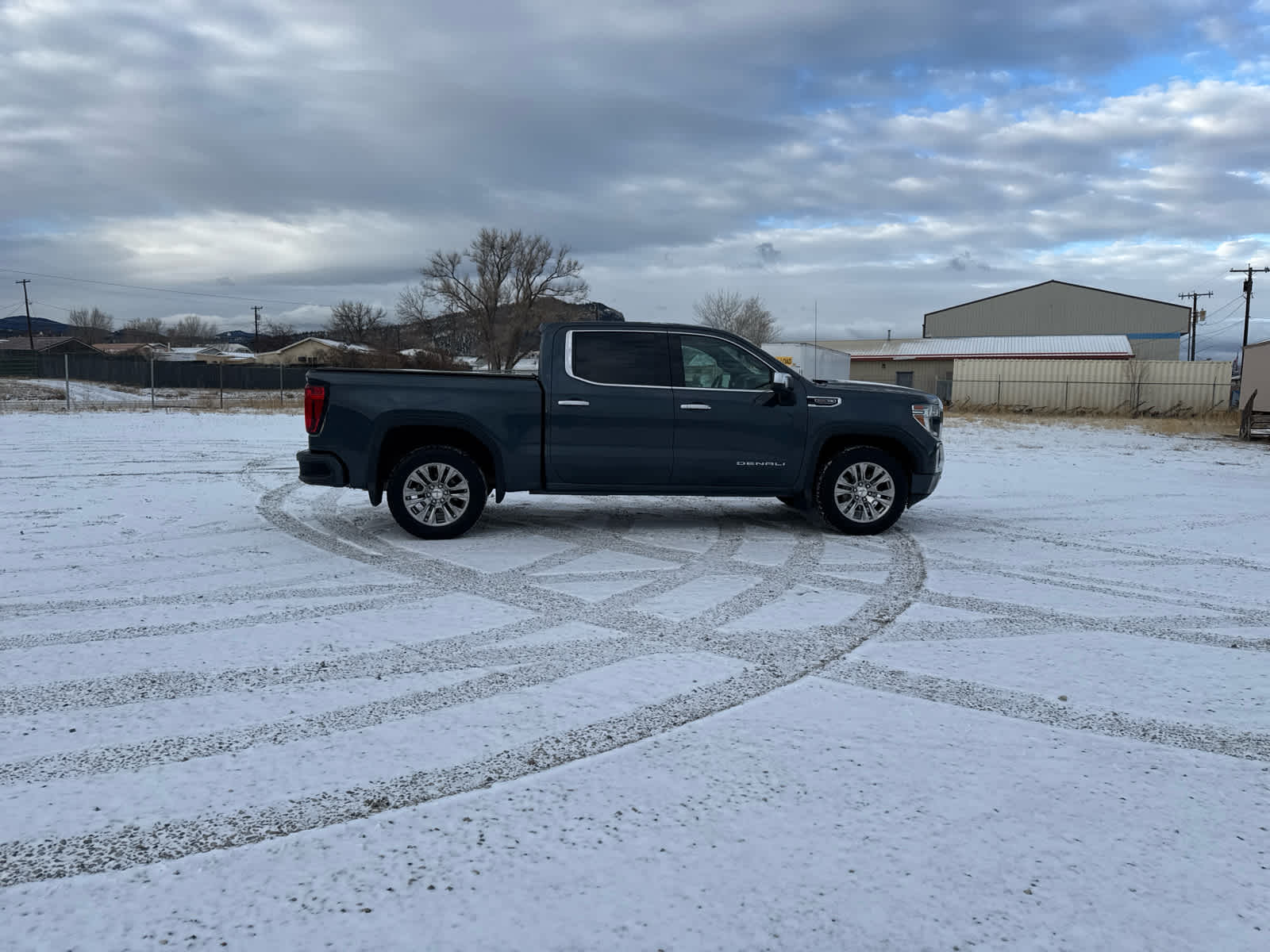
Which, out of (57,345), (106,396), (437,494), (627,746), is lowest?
(627,746)

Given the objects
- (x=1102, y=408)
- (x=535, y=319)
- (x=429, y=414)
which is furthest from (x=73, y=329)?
(x=429, y=414)

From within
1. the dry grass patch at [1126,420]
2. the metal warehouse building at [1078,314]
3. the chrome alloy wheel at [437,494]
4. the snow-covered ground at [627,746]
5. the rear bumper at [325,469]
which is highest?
the metal warehouse building at [1078,314]

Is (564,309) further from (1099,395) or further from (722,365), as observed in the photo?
Answer: (722,365)

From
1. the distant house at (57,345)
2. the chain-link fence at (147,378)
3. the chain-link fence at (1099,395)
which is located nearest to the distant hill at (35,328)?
the distant house at (57,345)

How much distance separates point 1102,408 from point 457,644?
40352 millimetres

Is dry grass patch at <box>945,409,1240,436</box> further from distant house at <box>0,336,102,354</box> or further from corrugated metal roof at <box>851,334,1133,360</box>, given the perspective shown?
distant house at <box>0,336,102,354</box>

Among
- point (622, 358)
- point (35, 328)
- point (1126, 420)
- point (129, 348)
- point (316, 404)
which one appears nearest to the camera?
point (316, 404)

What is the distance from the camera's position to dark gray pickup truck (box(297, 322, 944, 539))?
25.1 ft

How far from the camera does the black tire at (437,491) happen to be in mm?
7660

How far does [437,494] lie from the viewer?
7.75 metres

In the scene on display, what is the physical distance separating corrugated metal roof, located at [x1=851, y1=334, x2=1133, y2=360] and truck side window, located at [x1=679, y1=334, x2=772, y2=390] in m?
48.3

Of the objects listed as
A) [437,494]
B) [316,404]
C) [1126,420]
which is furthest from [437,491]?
[1126,420]

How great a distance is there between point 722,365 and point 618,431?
3.61ft

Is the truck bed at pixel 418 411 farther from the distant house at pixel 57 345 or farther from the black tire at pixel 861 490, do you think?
the distant house at pixel 57 345
